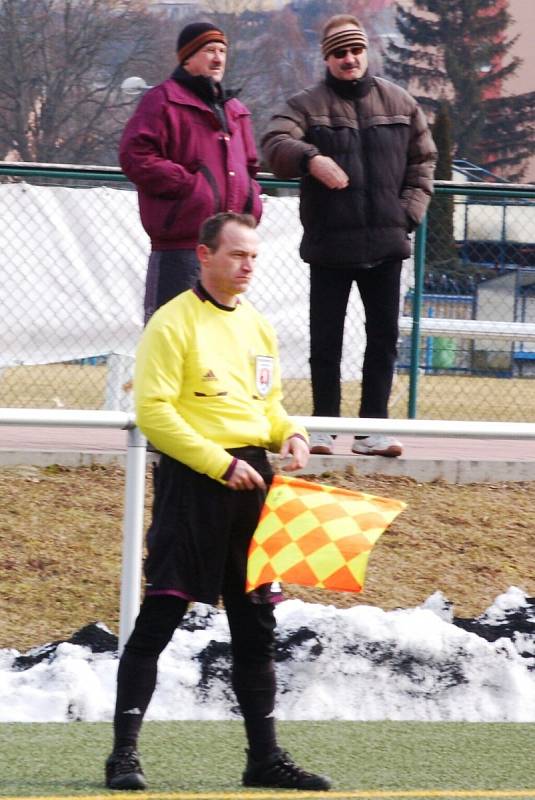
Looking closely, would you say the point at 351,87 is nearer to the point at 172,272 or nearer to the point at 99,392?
the point at 172,272

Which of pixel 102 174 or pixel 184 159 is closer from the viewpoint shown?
pixel 184 159

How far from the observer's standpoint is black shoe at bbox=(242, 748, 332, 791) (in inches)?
167

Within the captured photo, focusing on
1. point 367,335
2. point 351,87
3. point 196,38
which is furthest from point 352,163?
point 196,38

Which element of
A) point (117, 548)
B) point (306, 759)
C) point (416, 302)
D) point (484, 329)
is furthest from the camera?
point (484, 329)

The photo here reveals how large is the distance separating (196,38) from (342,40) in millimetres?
736

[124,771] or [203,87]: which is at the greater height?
[203,87]

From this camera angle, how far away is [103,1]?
46.5m

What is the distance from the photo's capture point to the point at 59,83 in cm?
4091

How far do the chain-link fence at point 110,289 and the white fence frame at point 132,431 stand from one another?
9.69ft

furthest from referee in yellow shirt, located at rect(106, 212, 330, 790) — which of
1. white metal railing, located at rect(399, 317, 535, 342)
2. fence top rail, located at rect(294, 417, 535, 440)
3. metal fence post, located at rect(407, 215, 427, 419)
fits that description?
white metal railing, located at rect(399, 317, 535, 342)

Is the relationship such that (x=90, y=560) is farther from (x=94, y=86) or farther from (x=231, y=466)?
(x=94, y=86)

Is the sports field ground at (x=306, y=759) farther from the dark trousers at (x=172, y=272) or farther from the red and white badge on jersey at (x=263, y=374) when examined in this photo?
the dark trousers at (x=172, y=272)

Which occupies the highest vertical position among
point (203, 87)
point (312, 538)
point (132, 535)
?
point (203, 87)

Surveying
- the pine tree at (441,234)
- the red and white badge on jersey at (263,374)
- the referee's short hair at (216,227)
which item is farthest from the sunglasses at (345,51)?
the red and white badge on jersey at (263,374)
